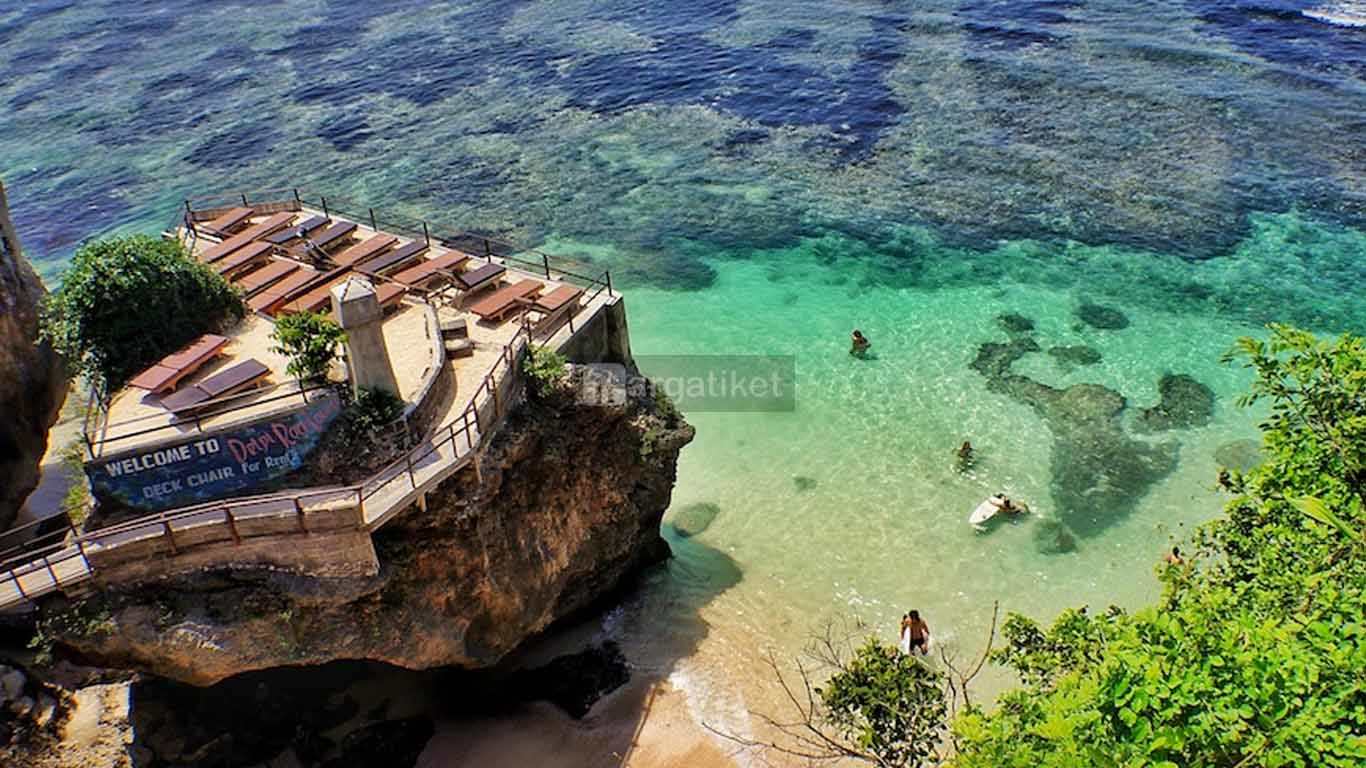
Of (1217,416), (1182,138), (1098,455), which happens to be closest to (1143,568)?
(1098,455)

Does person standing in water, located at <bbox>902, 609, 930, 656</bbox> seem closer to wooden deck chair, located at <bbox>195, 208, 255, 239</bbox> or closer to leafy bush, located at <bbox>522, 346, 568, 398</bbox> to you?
leafy bush, located at <bbox>522, 346, 568, 398</bbox>

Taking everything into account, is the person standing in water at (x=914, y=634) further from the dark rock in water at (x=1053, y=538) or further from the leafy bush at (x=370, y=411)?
the leafy bush at (x=370, y=411)

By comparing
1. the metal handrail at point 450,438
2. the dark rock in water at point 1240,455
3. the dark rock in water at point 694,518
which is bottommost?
the dark rock in water at point 1240,455

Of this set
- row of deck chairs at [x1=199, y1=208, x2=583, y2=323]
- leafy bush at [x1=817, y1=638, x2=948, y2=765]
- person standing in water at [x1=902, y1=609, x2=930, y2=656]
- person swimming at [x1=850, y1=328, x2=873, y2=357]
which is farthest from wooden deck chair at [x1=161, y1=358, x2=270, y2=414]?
person swimming at [x1=850, y1=328, x2=873, y2=357]

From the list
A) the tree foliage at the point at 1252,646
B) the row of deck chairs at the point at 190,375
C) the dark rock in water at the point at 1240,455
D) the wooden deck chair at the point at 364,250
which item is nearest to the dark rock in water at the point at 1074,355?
the dark rock in water at the point at 1240,455

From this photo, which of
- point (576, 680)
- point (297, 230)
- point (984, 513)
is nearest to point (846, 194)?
point (984, 513)

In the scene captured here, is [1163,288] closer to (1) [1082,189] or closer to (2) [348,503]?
(1) [1082,189]

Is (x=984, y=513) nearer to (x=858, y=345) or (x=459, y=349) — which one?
(x=858, y=345)
